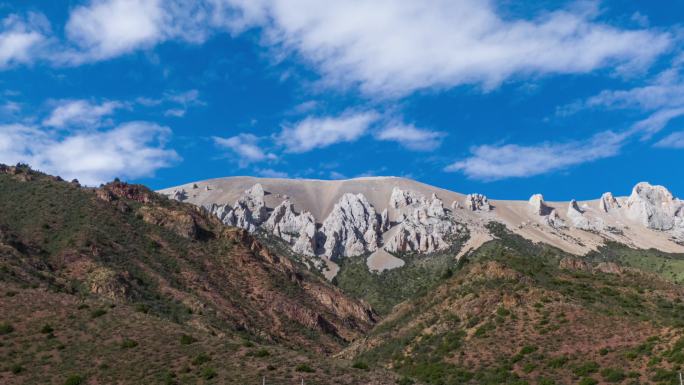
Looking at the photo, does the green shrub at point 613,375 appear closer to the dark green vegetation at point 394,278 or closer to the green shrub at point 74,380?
the green shrub at point 74,380

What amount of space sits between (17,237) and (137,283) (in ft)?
59.7

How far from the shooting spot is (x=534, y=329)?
54.3 metres

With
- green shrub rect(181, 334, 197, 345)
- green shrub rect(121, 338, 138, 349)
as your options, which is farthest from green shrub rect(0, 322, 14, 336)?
green shrub rect(181, 334, 197, 345)

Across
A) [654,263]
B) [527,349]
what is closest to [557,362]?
[527,349]

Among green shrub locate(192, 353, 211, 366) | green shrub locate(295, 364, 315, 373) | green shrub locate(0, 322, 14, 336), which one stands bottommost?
green shrub locate(295, 364, 315, 373)

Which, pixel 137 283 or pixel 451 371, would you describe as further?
pixel 137 283

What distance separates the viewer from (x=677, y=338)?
46.1 m

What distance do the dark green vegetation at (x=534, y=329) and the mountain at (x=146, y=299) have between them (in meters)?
11.6

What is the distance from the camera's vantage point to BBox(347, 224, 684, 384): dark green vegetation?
46.3m

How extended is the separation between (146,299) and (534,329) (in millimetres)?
52526

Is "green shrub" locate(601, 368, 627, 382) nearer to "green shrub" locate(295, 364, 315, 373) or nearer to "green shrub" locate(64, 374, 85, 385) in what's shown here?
"green shrub" locate(295, 364, 315, 373)

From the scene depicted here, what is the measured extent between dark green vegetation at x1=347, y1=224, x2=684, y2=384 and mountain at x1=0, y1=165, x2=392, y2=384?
458 inches

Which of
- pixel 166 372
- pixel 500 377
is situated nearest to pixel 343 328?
pixel 500 377

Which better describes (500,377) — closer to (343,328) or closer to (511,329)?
(511,329)
